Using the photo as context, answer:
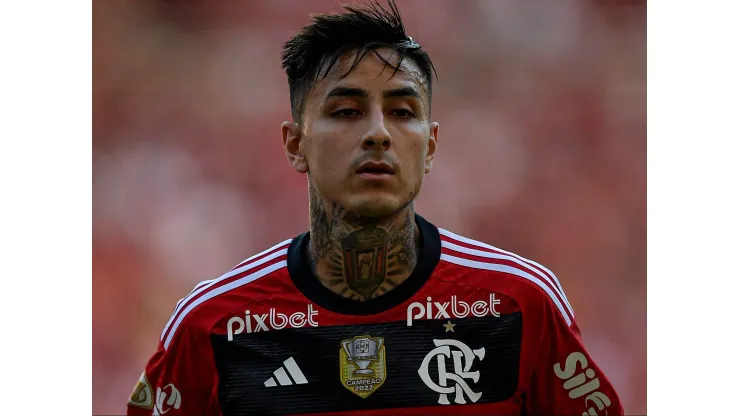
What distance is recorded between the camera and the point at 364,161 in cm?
263

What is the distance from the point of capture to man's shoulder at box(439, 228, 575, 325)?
109 inches

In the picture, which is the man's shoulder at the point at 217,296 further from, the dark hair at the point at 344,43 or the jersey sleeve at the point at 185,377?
the dark hair at the point at 344,43

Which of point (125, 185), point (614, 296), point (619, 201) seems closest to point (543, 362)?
point (614, 296)

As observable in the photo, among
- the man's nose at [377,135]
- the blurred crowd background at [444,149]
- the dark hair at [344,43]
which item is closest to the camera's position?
the man's nose at [377,135]

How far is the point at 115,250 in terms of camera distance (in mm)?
3271

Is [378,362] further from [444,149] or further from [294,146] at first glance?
[444,149]

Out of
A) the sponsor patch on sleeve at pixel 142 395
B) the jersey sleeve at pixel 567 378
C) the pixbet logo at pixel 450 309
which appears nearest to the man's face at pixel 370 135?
the pixbet logo at pixel 450 309

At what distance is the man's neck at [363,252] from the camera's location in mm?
2781

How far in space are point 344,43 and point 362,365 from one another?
1.03 metres

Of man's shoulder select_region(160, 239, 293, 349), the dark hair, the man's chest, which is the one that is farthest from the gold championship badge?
the dark hair

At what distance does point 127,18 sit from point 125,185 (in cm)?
63

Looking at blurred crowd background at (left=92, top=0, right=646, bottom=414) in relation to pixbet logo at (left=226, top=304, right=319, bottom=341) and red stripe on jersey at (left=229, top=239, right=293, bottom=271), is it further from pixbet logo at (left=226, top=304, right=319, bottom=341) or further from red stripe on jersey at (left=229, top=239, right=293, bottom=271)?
pixbet logo at (left=226, top=304, right=319, bottom=341)

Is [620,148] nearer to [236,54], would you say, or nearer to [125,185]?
[236,54]

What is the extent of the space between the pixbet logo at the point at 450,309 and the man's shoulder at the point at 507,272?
56 millimetres
